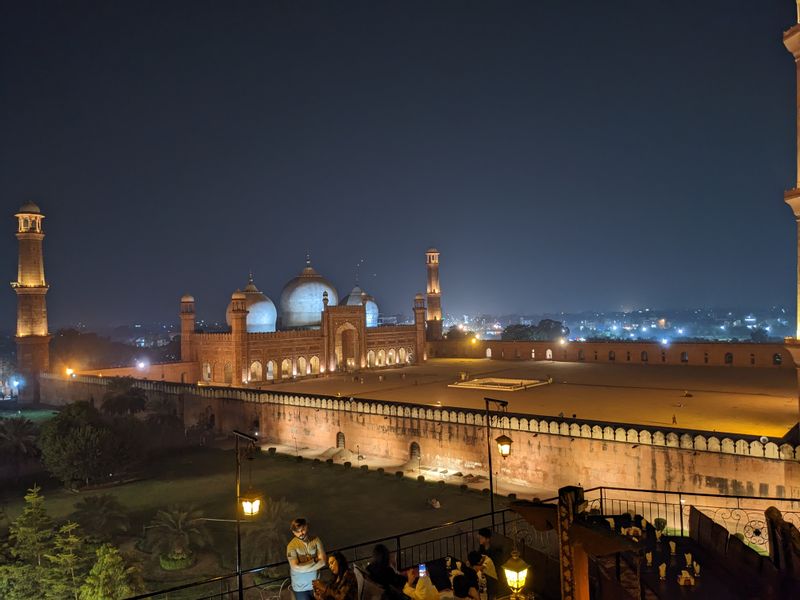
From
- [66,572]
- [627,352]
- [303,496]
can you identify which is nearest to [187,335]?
[303,496]

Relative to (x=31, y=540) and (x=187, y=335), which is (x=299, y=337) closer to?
(x=187, y=335)

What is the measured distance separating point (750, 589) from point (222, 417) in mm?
20641

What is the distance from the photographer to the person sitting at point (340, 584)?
527 cm

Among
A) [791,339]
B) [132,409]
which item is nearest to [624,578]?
[791,339]

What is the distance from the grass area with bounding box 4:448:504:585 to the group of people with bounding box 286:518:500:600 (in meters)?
6.71

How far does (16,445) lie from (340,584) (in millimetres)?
18052

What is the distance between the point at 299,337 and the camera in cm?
3278

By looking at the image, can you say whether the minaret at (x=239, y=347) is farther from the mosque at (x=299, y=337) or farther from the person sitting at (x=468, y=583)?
the person sitting at (x=468, y=583)

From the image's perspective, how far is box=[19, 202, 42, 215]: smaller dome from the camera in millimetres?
31484

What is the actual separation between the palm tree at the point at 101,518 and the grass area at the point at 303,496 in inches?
17.7

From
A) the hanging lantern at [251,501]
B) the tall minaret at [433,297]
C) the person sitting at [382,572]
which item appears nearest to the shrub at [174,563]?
the hanging lantern at [251,501]

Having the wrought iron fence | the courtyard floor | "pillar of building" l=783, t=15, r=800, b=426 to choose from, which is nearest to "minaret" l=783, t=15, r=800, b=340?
"pillar of building" l=783, t=15, r=800, b=426

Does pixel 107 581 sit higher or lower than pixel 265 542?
higher

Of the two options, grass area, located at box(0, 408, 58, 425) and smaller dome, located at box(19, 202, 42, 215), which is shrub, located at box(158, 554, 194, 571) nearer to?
grass area, located at box(0, 408, 58, 425)
